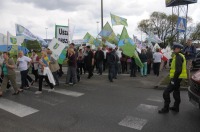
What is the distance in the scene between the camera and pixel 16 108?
666 centimetres

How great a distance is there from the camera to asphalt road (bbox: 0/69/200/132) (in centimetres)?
506

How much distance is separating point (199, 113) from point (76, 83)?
605 cm

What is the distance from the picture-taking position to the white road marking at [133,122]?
16.8 ft

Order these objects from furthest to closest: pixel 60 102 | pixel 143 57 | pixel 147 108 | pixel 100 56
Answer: pixel 100 56
pixel 143 57
pixel 60 102
pixel 147 108

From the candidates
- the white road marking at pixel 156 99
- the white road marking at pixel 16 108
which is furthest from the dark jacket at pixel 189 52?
the white road marking at pixel 16 108

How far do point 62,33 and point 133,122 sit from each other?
783cm

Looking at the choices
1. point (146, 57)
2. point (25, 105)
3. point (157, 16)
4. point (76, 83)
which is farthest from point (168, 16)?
point (25, 105)

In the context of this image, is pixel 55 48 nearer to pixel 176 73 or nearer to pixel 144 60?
pixel 144 60

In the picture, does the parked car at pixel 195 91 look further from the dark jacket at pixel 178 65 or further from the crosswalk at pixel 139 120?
the crosswalk at pixel 139 120

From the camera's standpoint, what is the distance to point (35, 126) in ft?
16.9

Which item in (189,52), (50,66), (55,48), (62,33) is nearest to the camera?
(50,66)

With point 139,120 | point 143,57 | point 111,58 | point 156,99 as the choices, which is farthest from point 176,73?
point 143,57

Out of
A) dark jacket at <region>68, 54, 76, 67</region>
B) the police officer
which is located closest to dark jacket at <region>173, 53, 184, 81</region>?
the police officer

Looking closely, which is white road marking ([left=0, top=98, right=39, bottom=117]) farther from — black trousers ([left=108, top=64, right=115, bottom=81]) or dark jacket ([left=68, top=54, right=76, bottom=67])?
black trousers ([left=108, top=64, right=115, bottom=81])
